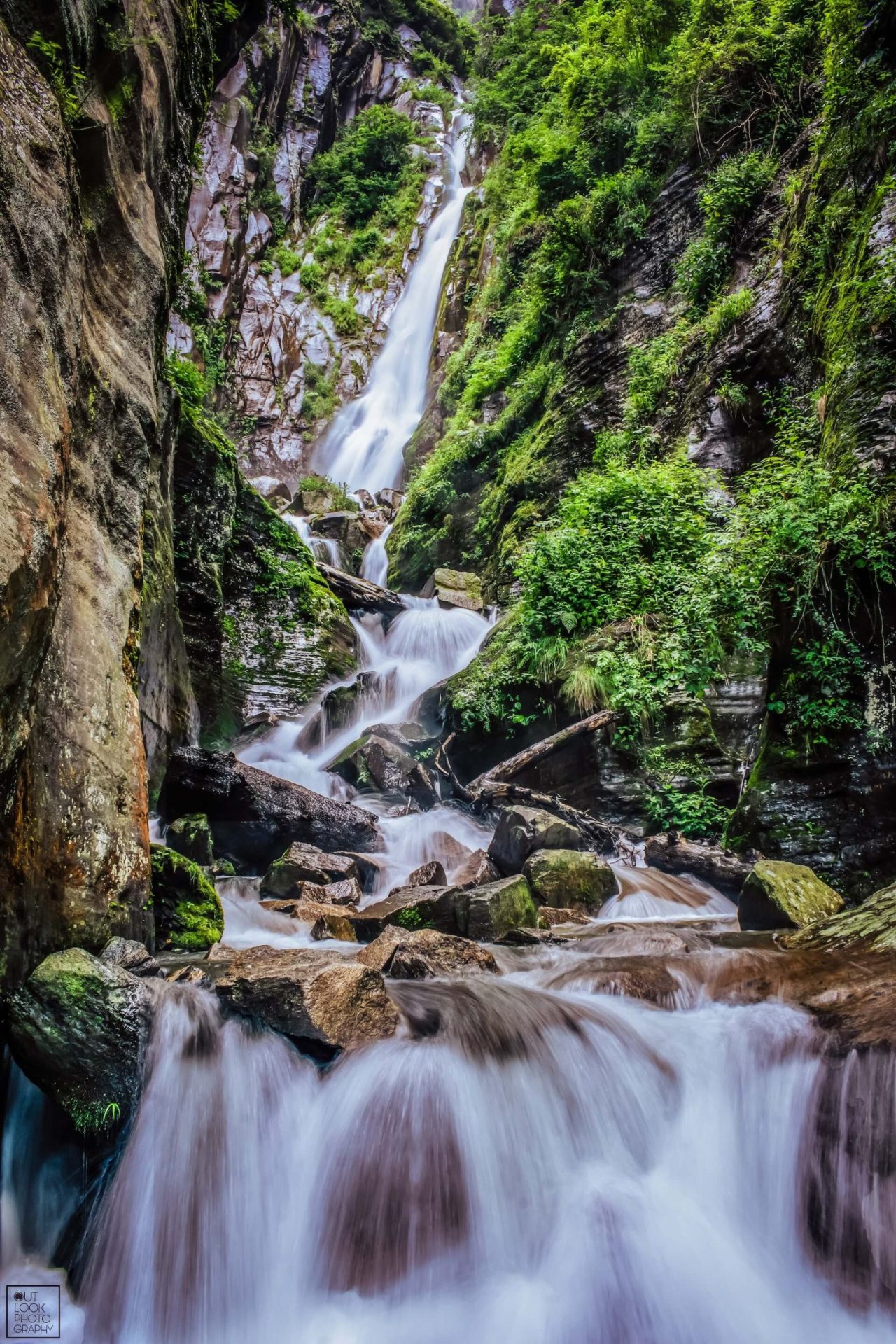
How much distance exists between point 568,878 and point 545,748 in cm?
244

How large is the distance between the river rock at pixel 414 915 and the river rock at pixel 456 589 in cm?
876

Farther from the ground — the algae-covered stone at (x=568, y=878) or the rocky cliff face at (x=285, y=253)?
the rocky cliff face at (x=285, y=253)

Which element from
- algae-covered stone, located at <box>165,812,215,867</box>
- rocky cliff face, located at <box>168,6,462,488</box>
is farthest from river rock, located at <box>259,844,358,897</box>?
rocky cliff face, located at <box>168,6,462,488</box>

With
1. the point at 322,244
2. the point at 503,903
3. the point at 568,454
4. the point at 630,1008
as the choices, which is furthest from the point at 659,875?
the point at 322,244

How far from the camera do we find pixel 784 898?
436 centimetres

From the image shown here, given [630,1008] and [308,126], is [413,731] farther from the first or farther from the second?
[308,126]

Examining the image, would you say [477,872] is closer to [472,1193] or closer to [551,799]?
[551,799]

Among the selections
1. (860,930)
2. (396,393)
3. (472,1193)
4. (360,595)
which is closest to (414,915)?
(472,1193)

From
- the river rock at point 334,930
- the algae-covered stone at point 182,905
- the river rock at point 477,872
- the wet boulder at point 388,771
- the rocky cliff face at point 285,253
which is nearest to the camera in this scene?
the algae-covered stone at point 182,905

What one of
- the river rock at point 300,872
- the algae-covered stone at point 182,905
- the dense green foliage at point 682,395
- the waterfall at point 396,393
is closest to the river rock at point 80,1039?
the algae-covered stone at point 182,905

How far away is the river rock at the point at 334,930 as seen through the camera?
5.00 meters

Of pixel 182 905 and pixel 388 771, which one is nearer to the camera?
pixel 182 905

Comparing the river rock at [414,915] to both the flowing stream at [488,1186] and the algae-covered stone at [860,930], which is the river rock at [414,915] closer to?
the flowing stream at [488,1186]

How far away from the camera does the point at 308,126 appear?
32.5 metres
